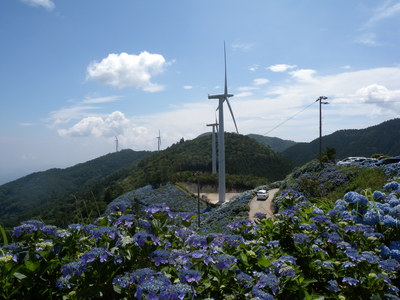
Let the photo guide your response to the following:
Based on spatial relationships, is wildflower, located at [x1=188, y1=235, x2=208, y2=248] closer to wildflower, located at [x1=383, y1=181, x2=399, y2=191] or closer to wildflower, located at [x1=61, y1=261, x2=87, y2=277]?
wildflower, located at [x1=61, y1=261, x2=87, y2=277]

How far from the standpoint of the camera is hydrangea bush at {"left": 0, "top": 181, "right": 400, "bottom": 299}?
313 cm

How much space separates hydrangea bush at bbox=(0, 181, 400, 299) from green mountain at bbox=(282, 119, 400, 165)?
15279cm

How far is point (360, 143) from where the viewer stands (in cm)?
16388

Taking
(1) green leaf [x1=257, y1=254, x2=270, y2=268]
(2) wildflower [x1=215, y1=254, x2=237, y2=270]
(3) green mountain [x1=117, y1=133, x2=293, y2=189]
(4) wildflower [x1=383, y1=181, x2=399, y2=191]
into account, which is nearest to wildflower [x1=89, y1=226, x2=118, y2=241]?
(2) wildflower [x1=215, y1=254, x2=237, y2=270]

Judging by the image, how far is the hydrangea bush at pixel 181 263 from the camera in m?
3.13

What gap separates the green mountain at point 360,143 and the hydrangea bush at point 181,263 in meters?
153

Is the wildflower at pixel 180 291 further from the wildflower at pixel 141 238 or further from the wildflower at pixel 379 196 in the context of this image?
the wildflower at pixel 379 196

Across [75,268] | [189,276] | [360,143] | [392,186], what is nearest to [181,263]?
[189,276]

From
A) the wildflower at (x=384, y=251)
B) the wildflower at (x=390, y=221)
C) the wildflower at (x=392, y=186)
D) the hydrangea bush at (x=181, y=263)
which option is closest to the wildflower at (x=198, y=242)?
the hydrangea bush at (x=181, y=263)

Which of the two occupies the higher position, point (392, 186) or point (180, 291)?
point (392, 186)

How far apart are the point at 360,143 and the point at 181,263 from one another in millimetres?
183545

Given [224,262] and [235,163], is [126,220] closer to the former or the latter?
[224,262]

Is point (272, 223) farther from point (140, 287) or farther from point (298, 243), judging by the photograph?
point (140, 287)

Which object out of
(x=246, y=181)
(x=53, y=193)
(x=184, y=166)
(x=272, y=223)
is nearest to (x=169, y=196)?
(x=246, y=181)
